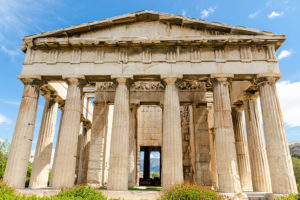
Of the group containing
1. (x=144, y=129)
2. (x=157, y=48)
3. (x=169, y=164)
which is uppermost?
(x=157, y=48)

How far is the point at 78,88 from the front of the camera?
16.0 m

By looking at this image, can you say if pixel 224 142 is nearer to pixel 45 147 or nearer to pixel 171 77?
pixel 171 77

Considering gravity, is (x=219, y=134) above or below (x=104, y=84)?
below

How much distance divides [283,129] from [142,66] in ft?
34.1

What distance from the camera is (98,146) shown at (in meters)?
18.6

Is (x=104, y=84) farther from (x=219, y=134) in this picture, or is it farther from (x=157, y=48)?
(x=219, y=134)

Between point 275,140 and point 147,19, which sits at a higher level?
point 147,19

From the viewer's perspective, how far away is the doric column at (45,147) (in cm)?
1770

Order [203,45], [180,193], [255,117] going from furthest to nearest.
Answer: [255,117]
[203,45]
[180,193]

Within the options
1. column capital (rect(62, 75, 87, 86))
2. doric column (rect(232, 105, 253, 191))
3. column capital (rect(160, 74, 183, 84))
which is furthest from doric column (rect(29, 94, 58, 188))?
doric column (rect(232, 105, 253, 191))

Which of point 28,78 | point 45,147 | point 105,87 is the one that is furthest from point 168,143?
point 28,78

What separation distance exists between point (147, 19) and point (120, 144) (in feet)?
31.5

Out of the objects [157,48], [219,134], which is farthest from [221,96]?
[157,48]

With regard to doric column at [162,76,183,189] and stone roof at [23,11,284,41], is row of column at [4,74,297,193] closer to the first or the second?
doric column at [162,76,183,189]
